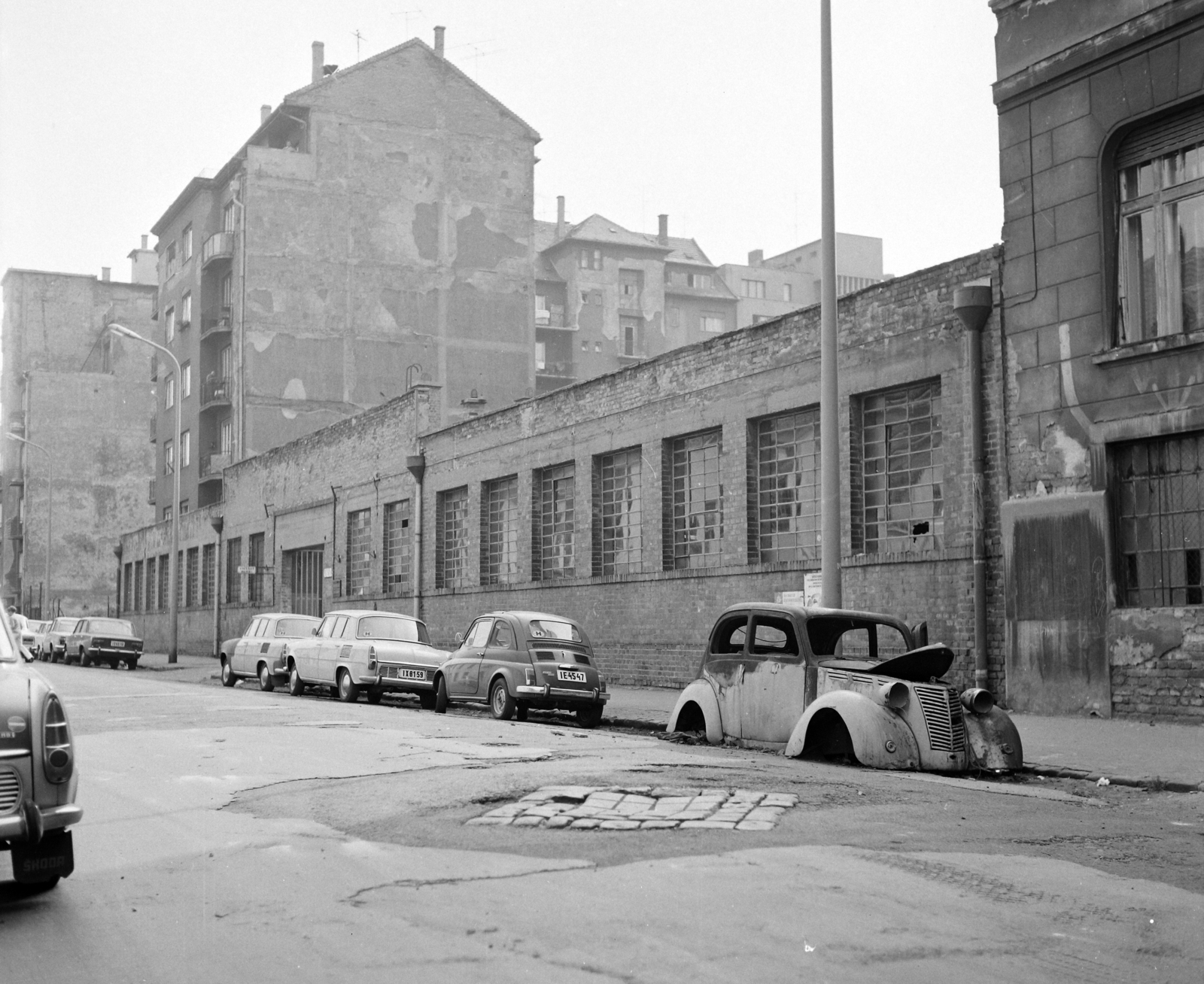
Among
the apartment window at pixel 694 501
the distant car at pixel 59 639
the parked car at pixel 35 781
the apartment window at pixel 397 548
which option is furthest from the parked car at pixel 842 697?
the distant car at pixel 59 639

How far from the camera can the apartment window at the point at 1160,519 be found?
50.9 feet

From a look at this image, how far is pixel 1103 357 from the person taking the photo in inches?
640

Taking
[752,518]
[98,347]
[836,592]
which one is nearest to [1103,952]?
[836,592]

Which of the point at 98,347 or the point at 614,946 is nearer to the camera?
the point at 614,946

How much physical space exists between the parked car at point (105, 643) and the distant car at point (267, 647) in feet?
44.8

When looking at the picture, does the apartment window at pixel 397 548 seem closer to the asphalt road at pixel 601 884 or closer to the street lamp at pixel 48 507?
the street lamp at pixel 48 507

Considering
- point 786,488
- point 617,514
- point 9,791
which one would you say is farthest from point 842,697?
point 617,514

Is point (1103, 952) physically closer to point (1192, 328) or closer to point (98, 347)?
point (1192, 328)

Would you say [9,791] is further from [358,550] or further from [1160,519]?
[358,550]

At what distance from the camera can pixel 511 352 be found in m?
52.5

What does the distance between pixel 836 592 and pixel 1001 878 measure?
27.2 ft

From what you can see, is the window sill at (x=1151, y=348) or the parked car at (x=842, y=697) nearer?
A: the parked car at (x=842, y=697)

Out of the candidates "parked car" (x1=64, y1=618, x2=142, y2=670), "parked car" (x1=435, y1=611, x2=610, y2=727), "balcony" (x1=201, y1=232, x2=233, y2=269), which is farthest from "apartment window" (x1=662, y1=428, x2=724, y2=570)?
"balcony" (x1=201, y1=232, x2=233, y2=269)

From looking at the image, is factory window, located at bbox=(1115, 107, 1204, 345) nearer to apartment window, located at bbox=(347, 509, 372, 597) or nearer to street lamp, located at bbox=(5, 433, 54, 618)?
apartment window, located at bbox=(347, 509, 372, 597)
